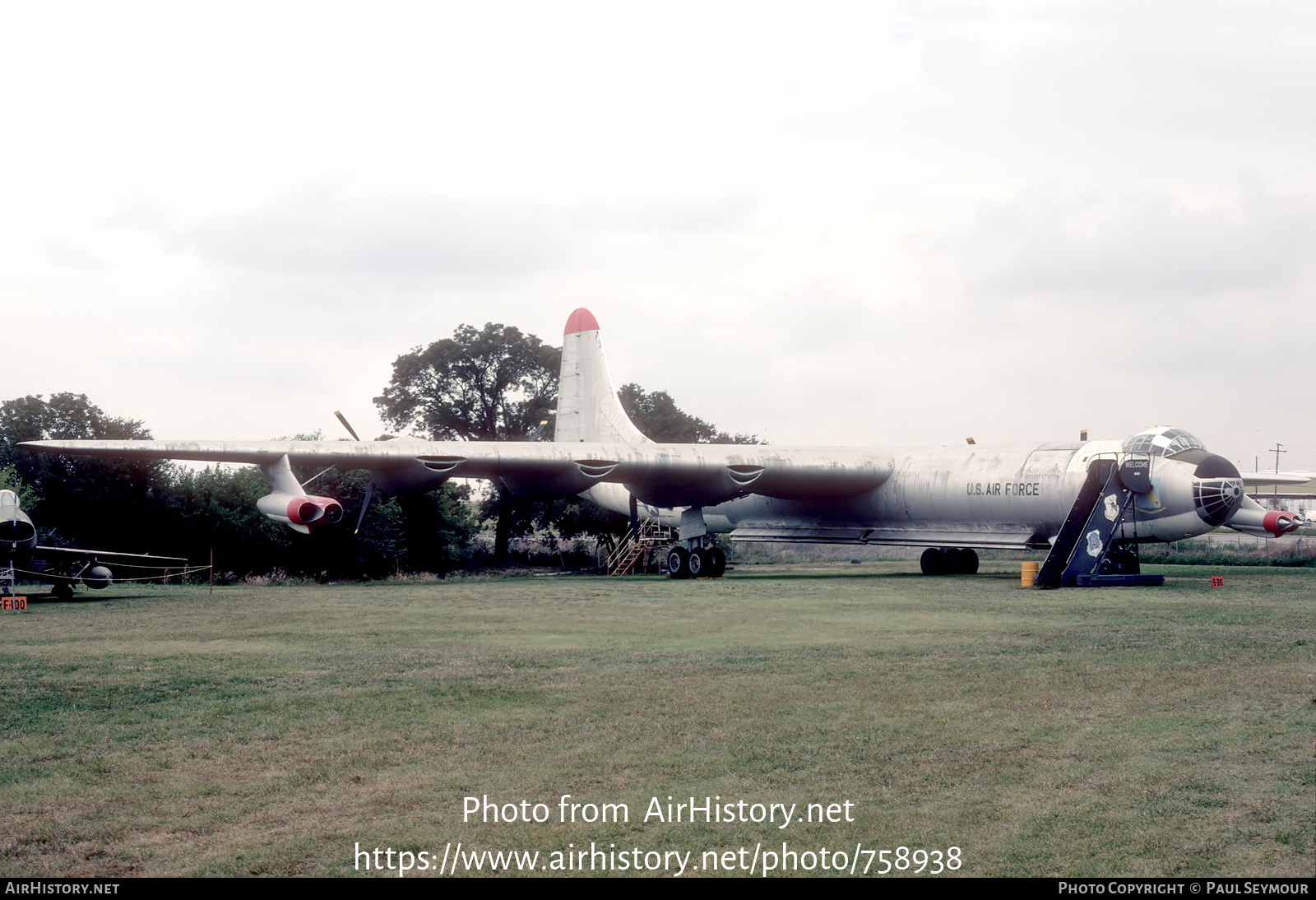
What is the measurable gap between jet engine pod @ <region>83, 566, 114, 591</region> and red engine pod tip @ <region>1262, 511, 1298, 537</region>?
23.6 metres

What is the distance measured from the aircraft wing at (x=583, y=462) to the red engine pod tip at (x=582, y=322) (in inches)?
266

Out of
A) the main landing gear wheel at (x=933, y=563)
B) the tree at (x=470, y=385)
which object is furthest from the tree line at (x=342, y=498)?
the main landing gear wheel at (x=933, y=563)

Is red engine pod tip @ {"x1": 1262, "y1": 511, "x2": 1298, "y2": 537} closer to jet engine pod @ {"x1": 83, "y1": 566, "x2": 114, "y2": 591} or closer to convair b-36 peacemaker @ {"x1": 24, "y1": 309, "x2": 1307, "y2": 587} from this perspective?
convair b-36 peacemaker @ {"x1": 24, "y1": 309, "x2": 1307, "y2": 587}

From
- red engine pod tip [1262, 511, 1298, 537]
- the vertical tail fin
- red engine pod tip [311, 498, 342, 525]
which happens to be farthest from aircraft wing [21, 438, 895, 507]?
red engine pod tip [1262, 511, 1298, 537]

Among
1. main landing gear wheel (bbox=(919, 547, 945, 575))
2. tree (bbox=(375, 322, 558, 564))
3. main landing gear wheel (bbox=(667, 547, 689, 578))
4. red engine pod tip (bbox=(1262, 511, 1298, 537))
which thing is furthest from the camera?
tree (bbox=(375, 322, 558, 564))

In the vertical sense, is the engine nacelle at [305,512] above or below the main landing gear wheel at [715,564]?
above

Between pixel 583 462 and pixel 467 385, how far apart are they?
24958 millimetres

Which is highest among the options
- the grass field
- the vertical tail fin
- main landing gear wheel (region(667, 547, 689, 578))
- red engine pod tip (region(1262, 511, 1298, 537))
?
the vertical tail fin

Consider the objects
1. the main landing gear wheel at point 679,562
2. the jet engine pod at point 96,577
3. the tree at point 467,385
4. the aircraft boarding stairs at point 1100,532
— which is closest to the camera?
the aircraft boarding stairs at point 1100,532

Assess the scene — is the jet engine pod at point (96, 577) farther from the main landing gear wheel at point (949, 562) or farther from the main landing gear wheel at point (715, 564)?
the main landing gear wheel at point (949, 562)

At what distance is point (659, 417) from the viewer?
52.6 metres

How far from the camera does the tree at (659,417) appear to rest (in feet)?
170

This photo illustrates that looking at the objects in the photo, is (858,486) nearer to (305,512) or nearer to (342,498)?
(305,512)

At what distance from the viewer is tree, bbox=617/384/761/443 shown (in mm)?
51906
